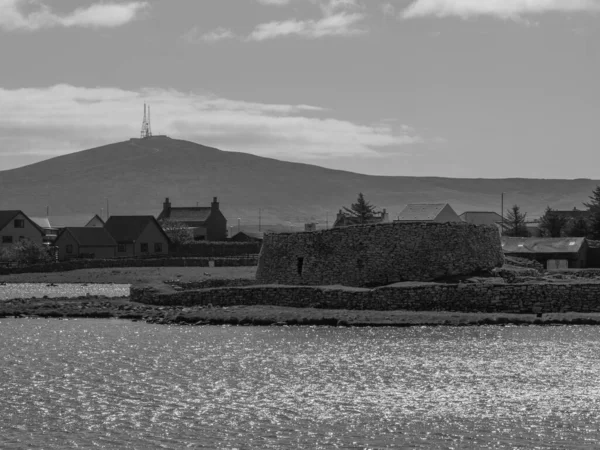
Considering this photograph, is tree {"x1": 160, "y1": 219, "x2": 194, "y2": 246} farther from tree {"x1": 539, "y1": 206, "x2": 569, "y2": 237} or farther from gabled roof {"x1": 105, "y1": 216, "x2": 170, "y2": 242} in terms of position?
tree {"x1": 539, "y1": 206, "x2": 569, "y2": 237}

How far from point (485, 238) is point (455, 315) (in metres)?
9.06

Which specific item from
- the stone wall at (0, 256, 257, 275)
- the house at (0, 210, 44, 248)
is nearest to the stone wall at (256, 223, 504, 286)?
the stone wall at (0, 256, 257, 275)

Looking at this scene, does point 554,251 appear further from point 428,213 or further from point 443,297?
point 443,297

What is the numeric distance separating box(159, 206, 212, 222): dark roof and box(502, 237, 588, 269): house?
237 ft

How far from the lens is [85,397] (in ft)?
91.7

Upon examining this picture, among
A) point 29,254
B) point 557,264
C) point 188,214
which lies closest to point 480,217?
point 188,214

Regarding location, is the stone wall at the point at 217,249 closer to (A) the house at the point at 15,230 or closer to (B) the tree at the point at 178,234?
(B) the tree at the point at 178,234

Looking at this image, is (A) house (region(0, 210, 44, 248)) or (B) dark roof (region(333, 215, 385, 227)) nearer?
(B) dark roof (region(333, 215, 385, 227))

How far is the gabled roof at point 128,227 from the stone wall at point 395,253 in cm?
6377

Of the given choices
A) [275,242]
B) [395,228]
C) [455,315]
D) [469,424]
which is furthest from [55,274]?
[469,424]

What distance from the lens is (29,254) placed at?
341 feet

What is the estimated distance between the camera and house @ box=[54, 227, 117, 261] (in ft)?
363

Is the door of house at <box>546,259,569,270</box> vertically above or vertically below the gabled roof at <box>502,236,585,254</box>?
below

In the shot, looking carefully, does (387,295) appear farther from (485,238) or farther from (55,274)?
(55,274)
